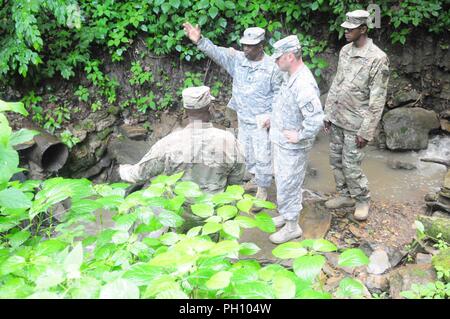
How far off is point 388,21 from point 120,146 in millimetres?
4603

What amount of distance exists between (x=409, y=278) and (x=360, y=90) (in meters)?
1.88

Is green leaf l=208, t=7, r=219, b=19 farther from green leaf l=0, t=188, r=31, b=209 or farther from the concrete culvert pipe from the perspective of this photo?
green leaf l=0, t=188, r=31, b=209

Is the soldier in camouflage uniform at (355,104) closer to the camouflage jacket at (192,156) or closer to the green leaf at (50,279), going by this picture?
the camouflage jacket at (192,156)

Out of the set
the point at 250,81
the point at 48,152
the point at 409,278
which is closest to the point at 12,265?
the point at 409,278

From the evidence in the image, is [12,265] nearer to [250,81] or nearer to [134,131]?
[250,81]

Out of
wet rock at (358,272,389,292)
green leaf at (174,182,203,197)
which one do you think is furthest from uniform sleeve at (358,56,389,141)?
green leaf at (174,182,203,197)

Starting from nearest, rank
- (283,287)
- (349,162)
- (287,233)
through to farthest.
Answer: (283,287)
(287,233)
(349,162)

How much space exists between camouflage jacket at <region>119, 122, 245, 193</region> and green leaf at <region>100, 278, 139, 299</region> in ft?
6.44

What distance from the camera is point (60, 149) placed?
634 centimetres

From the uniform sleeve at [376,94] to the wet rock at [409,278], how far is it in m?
1.37

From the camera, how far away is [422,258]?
3744 millimetres

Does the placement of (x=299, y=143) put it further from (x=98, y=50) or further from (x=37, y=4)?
(x=98, y=50)

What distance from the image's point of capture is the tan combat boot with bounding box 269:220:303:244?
4.21 metres
